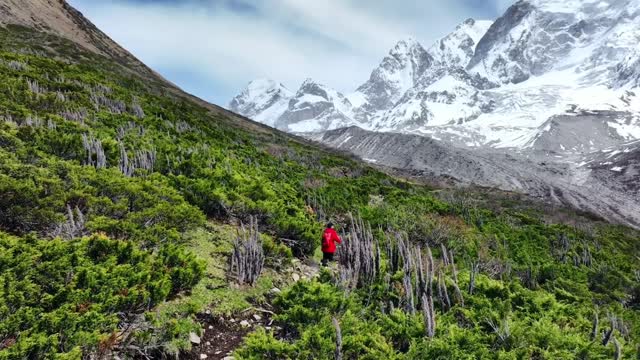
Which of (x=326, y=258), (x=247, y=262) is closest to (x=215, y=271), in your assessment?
(x=247, y=262)

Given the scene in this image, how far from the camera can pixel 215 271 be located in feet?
30.7

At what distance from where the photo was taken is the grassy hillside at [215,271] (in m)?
6.14

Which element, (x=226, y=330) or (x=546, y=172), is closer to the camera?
(x=226, y=330)

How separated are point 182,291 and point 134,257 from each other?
1.09m

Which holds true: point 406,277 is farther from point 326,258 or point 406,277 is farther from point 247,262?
point 326,258

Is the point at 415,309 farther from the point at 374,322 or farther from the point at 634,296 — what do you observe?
the point at 634,296

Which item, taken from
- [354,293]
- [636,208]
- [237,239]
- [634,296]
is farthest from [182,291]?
[636,208]

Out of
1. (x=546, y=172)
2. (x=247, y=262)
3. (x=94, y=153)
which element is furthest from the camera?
(x=546, y=172)

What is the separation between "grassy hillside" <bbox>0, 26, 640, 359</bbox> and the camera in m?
6.14

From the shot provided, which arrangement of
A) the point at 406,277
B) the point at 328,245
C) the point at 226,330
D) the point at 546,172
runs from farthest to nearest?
the point at 546,172, the point at 328,245, the point at 406,277, the point at 226,330

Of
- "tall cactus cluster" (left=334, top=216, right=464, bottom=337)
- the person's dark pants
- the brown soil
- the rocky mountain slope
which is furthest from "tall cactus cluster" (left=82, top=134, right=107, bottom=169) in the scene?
the rocky mountain slope

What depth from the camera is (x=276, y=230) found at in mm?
12164

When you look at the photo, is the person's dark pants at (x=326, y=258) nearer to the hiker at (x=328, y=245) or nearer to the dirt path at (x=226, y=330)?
the hiker at (x=328, y=245)

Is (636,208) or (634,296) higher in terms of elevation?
(636,208)
